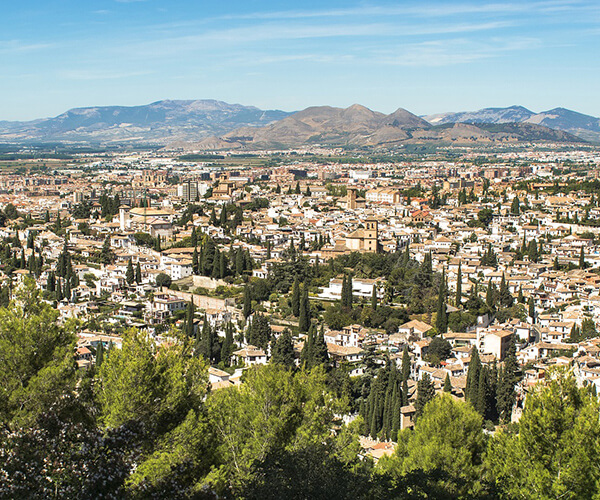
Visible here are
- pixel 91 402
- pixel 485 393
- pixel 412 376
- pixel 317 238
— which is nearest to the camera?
pixel 91 402

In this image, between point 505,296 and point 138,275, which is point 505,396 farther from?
point 138,275

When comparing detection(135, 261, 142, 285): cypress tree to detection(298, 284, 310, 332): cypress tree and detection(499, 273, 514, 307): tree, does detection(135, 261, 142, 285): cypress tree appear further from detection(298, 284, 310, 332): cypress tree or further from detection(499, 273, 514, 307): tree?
detection(499, 273, 514, 307): tree

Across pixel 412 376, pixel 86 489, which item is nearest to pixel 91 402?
pixel 86 489

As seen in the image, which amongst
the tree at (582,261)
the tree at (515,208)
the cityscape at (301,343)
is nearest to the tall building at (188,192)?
the cityscape at (301,343)

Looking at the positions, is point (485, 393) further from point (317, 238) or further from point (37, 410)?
point (317, 238)

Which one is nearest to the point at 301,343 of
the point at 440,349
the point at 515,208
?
the point at 440,349

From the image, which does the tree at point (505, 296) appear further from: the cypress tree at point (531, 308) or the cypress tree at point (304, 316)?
the cypress tree at point (304, 316)
